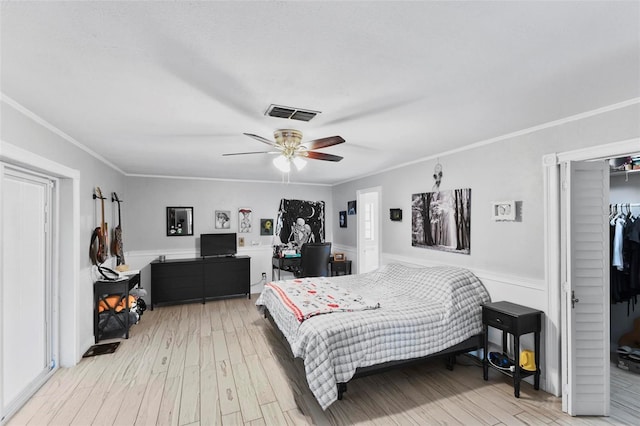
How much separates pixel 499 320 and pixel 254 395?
2.29 meters

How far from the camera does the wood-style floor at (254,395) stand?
2348 mm

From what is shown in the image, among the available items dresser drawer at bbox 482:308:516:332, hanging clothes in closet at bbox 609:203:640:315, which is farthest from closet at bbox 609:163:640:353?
dresser drawer at bbox 482:308:516:332

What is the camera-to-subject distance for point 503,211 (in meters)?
3.05

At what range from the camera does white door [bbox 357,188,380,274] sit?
580 cm

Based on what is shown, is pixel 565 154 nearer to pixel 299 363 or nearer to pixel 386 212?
pixel 386 212

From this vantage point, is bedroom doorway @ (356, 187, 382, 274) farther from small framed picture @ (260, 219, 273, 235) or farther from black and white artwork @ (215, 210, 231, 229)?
black and white artwork @ (215, 210, 231, 229)

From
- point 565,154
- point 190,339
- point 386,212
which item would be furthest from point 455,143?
point 190,339

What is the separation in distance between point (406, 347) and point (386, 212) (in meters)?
2.56

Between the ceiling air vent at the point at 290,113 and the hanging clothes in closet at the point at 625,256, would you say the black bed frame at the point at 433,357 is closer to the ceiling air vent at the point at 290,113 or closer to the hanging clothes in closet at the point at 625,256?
the hanging clothes in closet at the point at 625,256

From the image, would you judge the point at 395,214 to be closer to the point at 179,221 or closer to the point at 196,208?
the point at 196,208

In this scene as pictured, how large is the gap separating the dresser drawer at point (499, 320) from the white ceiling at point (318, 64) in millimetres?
1705

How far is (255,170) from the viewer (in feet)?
16.4

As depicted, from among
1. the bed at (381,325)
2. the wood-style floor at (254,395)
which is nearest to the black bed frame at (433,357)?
the bed at (381,325)

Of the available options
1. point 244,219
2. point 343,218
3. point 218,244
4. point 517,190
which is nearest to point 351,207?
point 343,218
